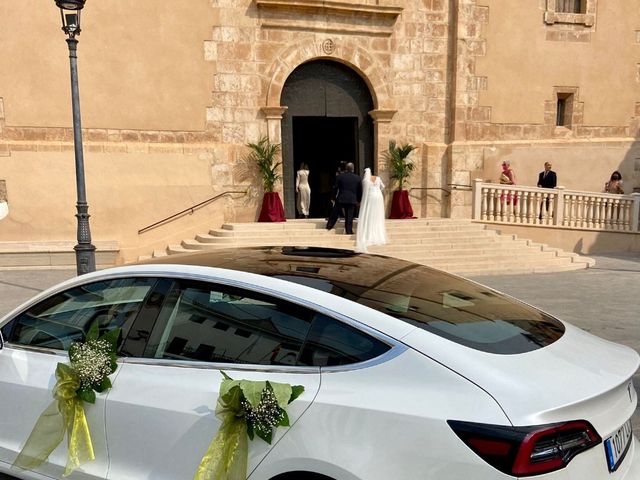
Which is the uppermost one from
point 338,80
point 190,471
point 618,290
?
point 338,80

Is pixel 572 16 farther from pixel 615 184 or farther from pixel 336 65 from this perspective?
pixel 336 65

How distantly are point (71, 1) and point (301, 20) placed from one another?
25.1ft

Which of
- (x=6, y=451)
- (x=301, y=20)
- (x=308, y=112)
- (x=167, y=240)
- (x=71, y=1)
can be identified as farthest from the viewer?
(x=308, y=112)

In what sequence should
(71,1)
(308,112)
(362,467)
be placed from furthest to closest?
(308,112), (71,1), (362,467)

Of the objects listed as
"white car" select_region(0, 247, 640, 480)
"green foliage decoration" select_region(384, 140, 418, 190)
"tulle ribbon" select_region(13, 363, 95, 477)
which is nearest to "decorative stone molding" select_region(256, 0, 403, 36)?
"green foliage decoration" select_region(384, 140, 418, 190)

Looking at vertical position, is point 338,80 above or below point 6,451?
above

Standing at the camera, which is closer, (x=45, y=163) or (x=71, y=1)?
(x=71, y=1)

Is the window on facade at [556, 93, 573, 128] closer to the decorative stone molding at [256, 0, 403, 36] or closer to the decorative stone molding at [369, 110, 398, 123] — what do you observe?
the decorative stone molding at [369, 110, 398, 123]

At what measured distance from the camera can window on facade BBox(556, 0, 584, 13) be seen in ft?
48.8

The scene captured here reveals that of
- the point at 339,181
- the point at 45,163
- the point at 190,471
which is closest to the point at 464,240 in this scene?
the point at 339,181

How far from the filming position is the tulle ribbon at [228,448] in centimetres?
191

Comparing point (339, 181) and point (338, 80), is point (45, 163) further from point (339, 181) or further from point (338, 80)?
point (338, 80)

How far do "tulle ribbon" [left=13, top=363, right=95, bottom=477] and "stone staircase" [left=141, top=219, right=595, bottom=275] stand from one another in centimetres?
870

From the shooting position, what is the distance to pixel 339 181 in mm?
11523
